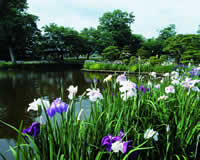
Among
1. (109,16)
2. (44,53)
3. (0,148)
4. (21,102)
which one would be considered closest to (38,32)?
(44,53)

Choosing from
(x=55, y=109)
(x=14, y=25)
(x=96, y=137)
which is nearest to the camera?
(x=55, y=109)

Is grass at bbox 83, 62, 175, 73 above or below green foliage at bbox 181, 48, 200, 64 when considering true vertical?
below

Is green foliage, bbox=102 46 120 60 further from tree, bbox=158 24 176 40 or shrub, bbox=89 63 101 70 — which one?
tree, bbox=158 24 176 40

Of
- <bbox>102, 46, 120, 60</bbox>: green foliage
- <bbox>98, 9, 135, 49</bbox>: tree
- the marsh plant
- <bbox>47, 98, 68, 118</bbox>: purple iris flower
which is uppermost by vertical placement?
<bbox>98, 9, 135, 49</bbox>: tree

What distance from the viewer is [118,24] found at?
111ft

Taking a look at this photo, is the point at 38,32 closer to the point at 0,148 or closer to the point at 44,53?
the point at 44,53

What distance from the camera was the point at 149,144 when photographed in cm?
155

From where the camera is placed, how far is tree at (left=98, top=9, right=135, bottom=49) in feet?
109

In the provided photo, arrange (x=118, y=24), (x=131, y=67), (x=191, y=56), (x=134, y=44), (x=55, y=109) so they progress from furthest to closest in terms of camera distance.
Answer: (x=134, y=44), (x=118, y=24), (x=191, y=56), (x=131, y=67), (x=55, y=109)

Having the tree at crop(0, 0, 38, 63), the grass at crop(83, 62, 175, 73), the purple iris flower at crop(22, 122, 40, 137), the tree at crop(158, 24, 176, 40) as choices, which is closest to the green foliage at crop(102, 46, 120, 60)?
the grass at crop(83, 62, 175, 73)

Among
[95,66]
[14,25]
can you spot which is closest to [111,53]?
[95,66]

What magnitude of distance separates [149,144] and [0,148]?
244 cm

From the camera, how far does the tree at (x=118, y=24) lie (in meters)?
33.3

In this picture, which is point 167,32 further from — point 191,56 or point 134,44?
point 191,56
